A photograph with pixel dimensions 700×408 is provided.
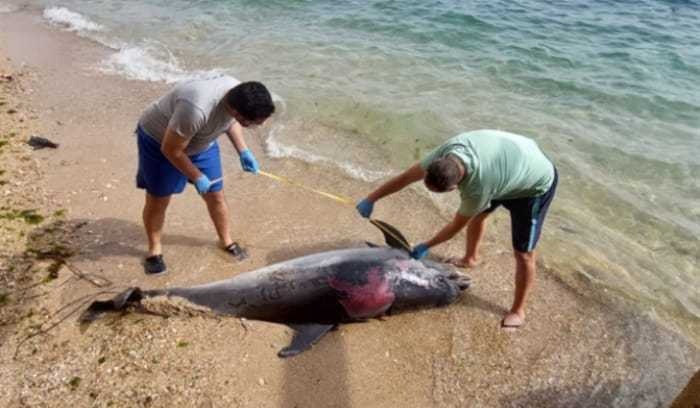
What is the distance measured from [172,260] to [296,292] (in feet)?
4.40

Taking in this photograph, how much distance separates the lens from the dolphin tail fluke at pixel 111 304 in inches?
159

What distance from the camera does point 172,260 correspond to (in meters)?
4.91

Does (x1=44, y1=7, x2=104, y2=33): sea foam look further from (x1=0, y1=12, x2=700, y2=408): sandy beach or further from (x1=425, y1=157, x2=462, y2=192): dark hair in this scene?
(x1=425, y1=157, x2=462, y2=192): dark hair

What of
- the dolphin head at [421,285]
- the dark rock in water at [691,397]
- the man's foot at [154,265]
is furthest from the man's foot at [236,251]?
the dark rock in water at [691,397]

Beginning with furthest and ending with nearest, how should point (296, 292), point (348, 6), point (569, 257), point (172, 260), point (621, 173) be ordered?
point (348, 6) < point (621, 173) < point (569, 257) < point (172, 260) < point (296, 292)

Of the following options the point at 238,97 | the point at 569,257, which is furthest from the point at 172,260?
the point at 569,257

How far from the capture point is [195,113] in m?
3.75

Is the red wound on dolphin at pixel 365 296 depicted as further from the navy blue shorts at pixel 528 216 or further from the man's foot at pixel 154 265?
the man's foot at pixel 154 265

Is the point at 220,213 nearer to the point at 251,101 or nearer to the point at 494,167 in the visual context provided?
the point at 251,101

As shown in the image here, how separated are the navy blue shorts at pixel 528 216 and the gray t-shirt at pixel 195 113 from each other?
220 centimetres

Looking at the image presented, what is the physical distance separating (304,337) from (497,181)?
5.91 ft

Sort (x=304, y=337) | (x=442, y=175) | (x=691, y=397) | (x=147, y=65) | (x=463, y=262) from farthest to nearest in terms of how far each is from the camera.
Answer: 1. (x=147, y=65)
2. (x=463, y=262)
3. (x=304, y=337)
4. (x=442, y=175)
5. (x=691, y=397)

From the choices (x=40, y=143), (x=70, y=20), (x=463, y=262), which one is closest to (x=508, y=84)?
(x=463, y=262)

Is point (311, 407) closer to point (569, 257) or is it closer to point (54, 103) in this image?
point (569, 257)
